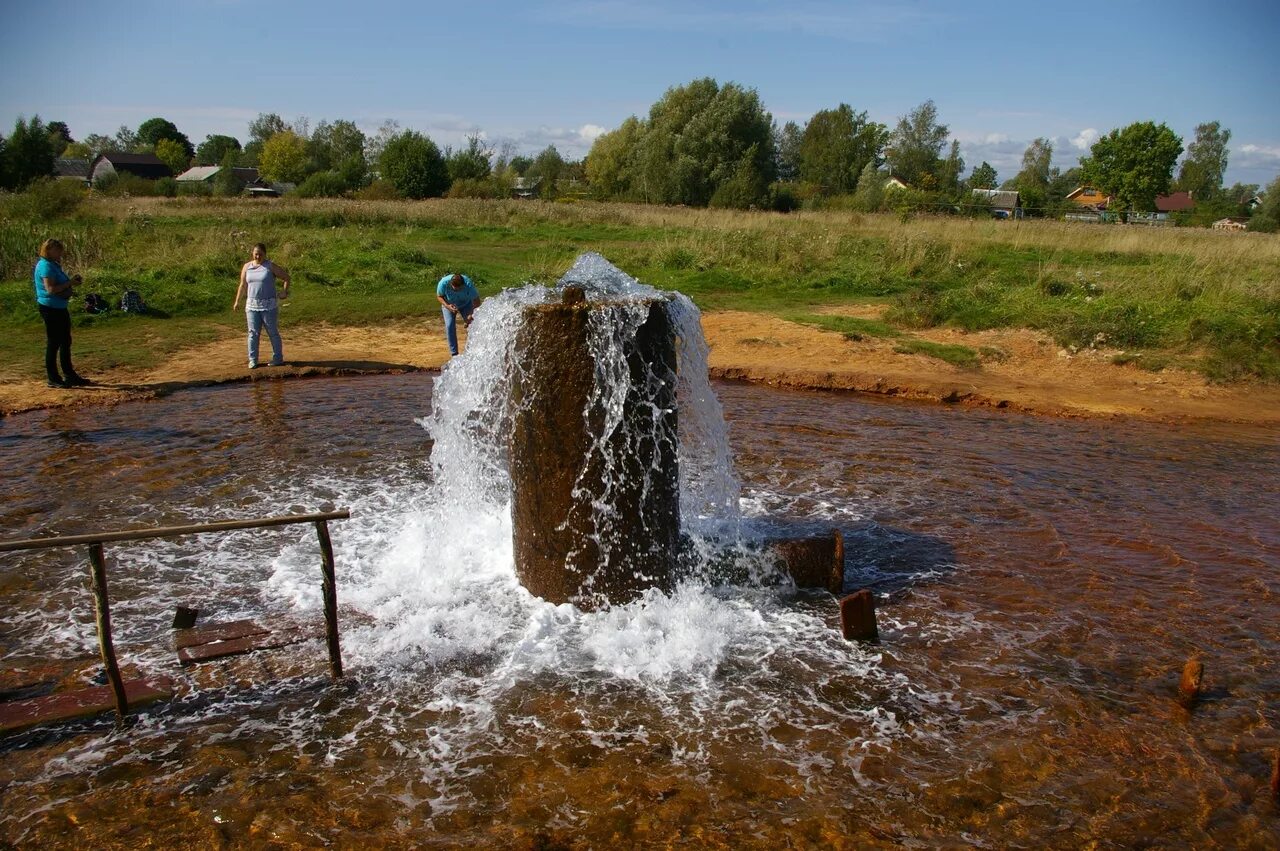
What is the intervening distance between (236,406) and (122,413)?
111 centimetres

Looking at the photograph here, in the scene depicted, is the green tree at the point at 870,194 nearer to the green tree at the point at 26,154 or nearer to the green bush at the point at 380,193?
the green bush at the point at 380,193

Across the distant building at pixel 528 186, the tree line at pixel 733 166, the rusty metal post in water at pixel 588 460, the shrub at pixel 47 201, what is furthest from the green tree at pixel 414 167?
the rusty metal post in water at pixel 588 460

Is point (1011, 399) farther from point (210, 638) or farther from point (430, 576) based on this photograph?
point (210, 638)

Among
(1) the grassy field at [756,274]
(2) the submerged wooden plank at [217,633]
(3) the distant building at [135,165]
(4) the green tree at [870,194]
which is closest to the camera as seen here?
(2) the submerged wooden plank at [217,633]

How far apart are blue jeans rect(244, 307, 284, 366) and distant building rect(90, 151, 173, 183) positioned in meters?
73.4

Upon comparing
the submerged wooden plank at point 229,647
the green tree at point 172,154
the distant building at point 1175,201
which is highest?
the green tree at point 172,154

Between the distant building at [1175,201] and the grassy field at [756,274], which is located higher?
the distant building at [1175,201]

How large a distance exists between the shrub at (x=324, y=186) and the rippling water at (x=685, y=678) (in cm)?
4365

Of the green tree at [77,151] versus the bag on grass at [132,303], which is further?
the green tree at [77,151]

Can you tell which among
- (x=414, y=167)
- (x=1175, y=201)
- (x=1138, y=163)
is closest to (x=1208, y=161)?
(x=1175, y=201)

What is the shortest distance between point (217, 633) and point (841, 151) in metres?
63.9

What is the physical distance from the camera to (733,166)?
151ft

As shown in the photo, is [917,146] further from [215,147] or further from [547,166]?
[215,147]

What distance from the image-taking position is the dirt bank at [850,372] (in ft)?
33.9
